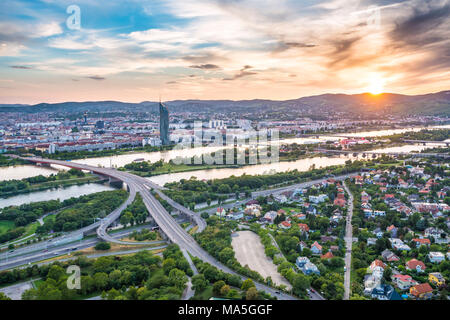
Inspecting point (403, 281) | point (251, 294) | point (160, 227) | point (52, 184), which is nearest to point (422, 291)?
point (403, 281)

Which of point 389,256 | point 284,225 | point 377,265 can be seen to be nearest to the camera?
point 377,265

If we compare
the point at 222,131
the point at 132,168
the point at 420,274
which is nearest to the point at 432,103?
the point at 222,131

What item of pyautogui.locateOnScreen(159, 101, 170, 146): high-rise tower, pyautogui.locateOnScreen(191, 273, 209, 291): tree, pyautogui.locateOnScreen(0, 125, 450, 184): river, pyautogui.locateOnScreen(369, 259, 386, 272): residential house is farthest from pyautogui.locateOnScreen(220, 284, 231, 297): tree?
pyautogui.locateOnScreen(159, 101, 170, 146): high-rise tower

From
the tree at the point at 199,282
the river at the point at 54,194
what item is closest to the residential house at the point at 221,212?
the tree at the point at 199,282

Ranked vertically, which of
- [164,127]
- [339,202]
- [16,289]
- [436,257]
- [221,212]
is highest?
[164,127]

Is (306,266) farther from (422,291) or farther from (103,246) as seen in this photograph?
(103,246)

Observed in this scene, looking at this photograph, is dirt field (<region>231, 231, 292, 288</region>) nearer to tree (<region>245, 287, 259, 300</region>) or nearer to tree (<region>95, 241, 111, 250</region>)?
tree (<region>245, 287, 259, 300</region>)

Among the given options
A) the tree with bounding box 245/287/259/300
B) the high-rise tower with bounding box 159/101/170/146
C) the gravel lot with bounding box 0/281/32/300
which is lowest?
the gravel lot with bounding box 0/281/32/300
